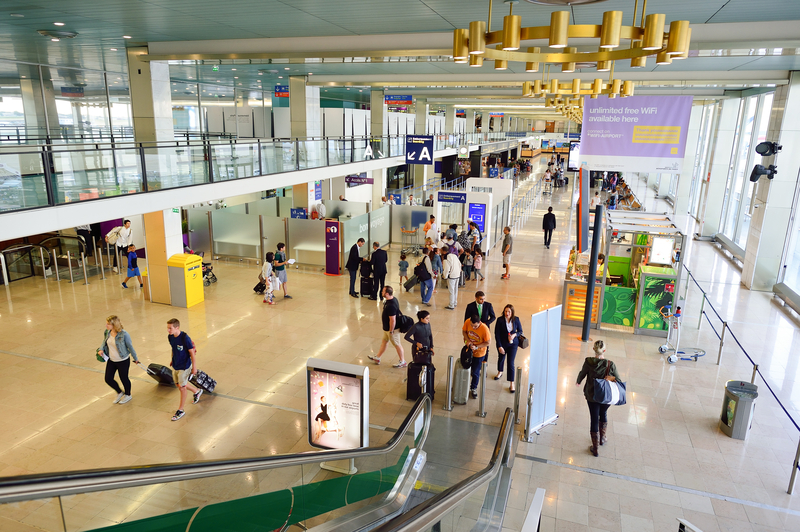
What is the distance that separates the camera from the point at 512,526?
5.83 metres

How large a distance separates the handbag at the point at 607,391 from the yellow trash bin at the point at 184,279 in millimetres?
9747

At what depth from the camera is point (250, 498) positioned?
3881 mm

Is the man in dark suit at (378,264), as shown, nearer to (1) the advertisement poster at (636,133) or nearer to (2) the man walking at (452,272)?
(2) the man walking at (452,272)

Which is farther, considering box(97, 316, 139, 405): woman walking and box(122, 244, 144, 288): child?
box(122, 244, 144, 288): child

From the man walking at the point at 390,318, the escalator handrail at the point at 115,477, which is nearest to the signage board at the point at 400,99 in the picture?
the man walking at the point at 390,318

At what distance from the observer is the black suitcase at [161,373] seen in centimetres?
880

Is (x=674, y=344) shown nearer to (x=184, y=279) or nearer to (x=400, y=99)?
(x=184, y=279)

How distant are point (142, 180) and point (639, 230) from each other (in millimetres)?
10788

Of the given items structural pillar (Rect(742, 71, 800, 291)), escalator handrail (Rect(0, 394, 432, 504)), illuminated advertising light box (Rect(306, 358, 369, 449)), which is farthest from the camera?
structural pillar (Rect(742, 71, 800, 291))

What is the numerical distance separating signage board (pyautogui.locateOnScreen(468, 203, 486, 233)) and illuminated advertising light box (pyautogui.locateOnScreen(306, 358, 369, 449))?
1298cm

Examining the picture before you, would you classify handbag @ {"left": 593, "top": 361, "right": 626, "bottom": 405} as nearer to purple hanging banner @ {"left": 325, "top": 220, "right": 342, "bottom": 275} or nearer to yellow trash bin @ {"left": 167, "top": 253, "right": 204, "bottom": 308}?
yellow trash bin @ {"left": 167, "top": 253, "right": 204, "bottom": 308}

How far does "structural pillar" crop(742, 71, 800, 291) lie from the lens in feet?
47.3

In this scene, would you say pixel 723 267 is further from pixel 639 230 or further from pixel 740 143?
pixel 639 230

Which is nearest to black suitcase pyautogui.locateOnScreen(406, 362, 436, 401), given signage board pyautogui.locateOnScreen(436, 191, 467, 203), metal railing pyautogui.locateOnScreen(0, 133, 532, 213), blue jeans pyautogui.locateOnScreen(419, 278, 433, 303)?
blue jeans pyautogui.locateOnScreen(419, 278, 433, 303)
